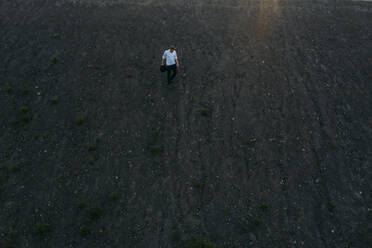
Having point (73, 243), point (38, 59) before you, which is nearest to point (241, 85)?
point (73, 243)

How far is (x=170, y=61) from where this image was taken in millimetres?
11789

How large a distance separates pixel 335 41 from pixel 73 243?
54.6 ft

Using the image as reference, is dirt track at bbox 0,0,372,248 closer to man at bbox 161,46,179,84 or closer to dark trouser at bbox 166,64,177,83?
dark trouser at bbox 166,64,177,83

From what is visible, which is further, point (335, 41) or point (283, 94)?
point (335, 41)

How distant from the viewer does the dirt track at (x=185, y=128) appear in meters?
8.96

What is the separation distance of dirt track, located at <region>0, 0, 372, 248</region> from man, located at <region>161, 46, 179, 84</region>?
2.01 feet

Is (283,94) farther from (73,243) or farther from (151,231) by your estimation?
(73,243)

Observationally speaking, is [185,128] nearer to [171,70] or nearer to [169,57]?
[171,70]

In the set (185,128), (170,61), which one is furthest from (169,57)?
(185,128)

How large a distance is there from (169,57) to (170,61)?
21 cm

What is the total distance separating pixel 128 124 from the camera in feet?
37.5

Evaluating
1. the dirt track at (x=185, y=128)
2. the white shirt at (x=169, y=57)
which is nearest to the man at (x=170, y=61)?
the white shirt at (x=169, y=57)

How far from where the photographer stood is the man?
11.5 metres

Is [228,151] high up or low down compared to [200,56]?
down
